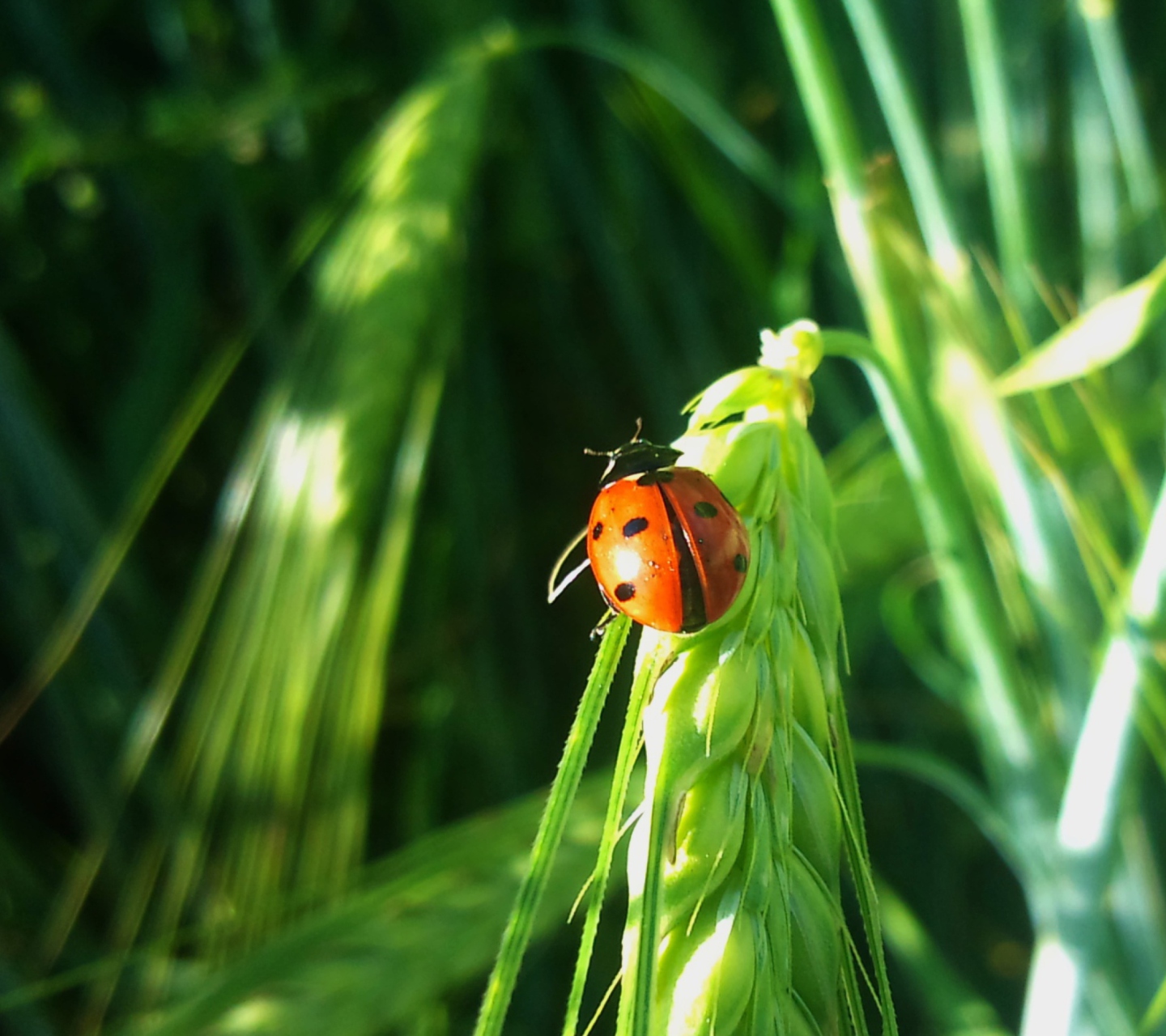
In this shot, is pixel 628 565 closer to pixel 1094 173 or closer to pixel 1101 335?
pixel 1101 335

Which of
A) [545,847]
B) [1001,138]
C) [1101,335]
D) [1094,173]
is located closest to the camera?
[545,847]

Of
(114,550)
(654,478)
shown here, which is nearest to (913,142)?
(654,478)

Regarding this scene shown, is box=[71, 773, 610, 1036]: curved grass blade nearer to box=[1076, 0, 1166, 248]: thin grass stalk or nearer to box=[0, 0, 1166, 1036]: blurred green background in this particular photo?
box=[0, 0, 1166, 1036]: blurred green background

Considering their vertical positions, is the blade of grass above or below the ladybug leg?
below

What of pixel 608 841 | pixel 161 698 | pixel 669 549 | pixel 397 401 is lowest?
pixel 608 841

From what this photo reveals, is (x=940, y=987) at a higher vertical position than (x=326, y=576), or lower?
lower

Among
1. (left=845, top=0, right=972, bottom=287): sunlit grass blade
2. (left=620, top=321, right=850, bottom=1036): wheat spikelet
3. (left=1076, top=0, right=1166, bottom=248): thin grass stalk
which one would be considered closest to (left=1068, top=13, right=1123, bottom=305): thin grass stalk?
(left=1076, top=0, right=1166, bottom=248): thin grass stalk

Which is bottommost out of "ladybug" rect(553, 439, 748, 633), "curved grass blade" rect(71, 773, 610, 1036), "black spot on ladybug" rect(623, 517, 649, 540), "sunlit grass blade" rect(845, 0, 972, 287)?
"curved grass blade" rect(71, 773, 610, 1036)

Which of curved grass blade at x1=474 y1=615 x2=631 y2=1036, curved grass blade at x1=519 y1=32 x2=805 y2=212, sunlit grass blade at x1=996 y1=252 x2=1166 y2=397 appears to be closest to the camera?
curved grass blade at x1=474 y1=615 x2=631 y2=1036
